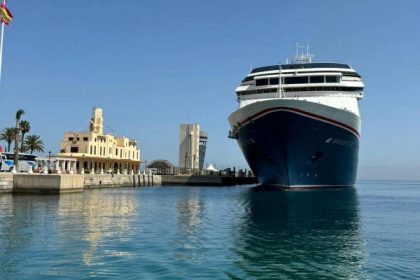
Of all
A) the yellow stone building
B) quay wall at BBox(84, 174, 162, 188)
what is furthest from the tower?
quay wall at BBox(84, 174, 162, 188)

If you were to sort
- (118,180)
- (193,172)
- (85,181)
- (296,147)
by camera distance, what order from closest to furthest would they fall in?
(296,147) → (85,181) → (118,180) → (193,172)

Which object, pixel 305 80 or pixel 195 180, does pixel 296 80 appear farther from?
pixel 195 180

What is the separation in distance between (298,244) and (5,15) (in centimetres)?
3089

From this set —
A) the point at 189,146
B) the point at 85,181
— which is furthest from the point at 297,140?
the point at 189,146

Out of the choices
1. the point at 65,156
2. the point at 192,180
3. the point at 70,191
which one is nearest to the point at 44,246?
the point at 70,191

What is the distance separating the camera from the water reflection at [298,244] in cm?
1501

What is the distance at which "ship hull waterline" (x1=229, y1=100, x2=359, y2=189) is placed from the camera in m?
45.0

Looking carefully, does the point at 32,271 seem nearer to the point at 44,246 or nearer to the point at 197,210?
the point at 44,246

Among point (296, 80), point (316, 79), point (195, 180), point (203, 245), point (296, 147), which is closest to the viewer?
point (203, 245)

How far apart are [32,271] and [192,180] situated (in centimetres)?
7307

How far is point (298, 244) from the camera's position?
1959 cm

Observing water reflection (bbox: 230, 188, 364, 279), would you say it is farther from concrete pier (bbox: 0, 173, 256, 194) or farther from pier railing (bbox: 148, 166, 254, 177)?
pier railing (bbox: 148, 166, 254, 177)

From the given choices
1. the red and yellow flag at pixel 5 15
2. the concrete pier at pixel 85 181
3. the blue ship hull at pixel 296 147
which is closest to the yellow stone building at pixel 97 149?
the concrete pier at pixel 85 181

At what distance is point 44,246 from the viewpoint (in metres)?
18.1
